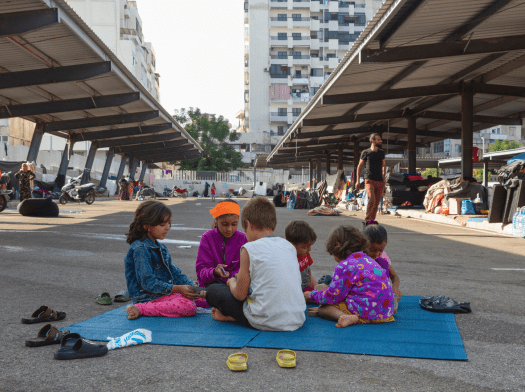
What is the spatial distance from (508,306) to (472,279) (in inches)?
51.6

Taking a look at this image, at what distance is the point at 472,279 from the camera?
18.2 ft

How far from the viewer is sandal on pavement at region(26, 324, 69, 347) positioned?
3.06 m

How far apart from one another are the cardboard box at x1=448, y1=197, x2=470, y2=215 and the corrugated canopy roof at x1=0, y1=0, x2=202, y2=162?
35.4ft

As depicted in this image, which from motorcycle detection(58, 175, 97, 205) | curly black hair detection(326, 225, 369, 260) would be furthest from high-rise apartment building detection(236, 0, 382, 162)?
curly black hair detection(326, 225, 369, 260)

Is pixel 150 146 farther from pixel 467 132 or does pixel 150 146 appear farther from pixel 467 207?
pixel 467 207

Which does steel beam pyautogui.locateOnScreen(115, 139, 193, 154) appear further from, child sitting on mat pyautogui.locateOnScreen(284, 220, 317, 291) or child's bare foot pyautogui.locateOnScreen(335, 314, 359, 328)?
child's bare foot pyautogui.locateOnScreen(335, 314, 359, 328)

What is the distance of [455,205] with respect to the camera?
48.3 feet

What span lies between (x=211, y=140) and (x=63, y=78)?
5785 centimetres

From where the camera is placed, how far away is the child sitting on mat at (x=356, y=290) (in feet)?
11.9

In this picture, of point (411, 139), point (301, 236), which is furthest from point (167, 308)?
point (411, 139)

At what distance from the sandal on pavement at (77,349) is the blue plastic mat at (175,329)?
27 centimetres

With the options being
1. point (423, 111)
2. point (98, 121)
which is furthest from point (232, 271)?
point (98, 121)

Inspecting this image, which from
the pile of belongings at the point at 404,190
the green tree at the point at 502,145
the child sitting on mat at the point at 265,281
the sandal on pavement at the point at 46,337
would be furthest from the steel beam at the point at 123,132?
the green tree at the point at 502,145

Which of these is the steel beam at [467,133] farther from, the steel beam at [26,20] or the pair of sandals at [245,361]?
the pair of sandals at [245,361]
